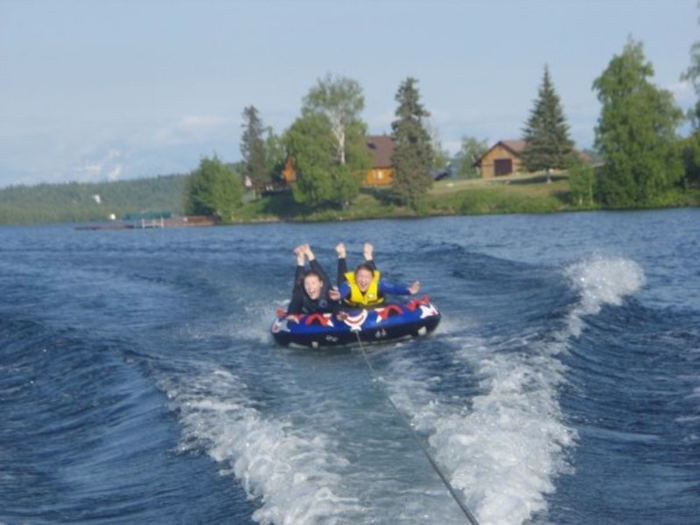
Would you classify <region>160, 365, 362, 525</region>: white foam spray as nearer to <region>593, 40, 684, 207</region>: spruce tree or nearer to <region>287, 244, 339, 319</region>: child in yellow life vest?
<region>287, 244, 339, 319</region>: child in yellow life vest

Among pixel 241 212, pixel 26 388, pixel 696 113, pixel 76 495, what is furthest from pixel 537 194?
pixel 76 495

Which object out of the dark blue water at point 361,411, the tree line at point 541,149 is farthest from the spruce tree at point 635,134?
the dark blue water at point 361,411

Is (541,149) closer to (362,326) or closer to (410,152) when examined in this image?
(410,152)

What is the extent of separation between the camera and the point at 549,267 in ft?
77.9

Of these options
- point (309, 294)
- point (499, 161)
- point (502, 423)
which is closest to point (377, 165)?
point (499, 161)

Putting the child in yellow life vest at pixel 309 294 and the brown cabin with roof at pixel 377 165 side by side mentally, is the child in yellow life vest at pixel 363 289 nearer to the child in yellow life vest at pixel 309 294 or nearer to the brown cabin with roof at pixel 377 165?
the child in yellow life vest at pixel 309 294

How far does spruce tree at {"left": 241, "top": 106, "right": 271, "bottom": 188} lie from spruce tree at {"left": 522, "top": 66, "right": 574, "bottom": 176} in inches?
1052

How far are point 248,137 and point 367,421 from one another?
274 feet

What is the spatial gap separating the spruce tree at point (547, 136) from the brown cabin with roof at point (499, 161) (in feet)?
64.1

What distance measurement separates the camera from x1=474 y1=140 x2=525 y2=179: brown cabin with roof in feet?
292

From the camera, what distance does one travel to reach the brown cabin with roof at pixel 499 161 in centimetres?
8912

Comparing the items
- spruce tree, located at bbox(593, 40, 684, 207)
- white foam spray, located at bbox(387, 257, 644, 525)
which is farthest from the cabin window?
white foam spray, located at bbox(387, 257, 644, 525)

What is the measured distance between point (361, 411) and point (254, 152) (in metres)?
79.9

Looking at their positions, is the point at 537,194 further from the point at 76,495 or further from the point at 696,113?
the point at 76,495
